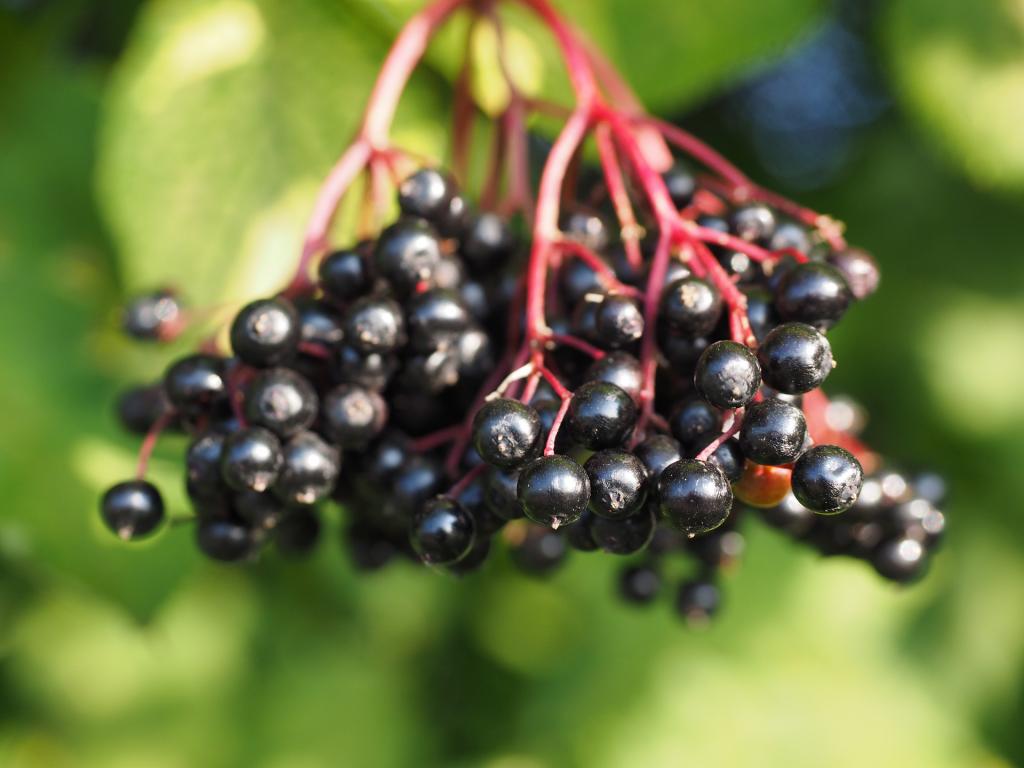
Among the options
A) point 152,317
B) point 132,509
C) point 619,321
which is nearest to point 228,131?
point 152,317

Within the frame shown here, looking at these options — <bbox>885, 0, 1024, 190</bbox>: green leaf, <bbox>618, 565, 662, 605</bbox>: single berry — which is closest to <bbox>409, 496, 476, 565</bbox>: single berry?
<bbox>618, 565, 662, 605</bbox>: single berry

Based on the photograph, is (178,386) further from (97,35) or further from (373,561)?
(97,35)

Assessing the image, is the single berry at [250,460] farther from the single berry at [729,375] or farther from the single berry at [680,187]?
the single berry at [680,187]

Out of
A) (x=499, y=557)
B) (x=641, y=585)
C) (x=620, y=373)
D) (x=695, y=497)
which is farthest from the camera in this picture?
(x=499, y=557)

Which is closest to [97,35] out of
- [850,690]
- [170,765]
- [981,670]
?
[170,765]

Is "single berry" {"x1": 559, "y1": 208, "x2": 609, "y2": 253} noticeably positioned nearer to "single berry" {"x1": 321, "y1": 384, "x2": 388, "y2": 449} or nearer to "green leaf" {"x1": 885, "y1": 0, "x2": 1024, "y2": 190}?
"single berry" {"x1": 321, "y1": 384, "x2": 388, "y2": 449}

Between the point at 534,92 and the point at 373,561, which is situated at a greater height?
the point at 534,92

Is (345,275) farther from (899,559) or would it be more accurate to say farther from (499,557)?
(499,557)
